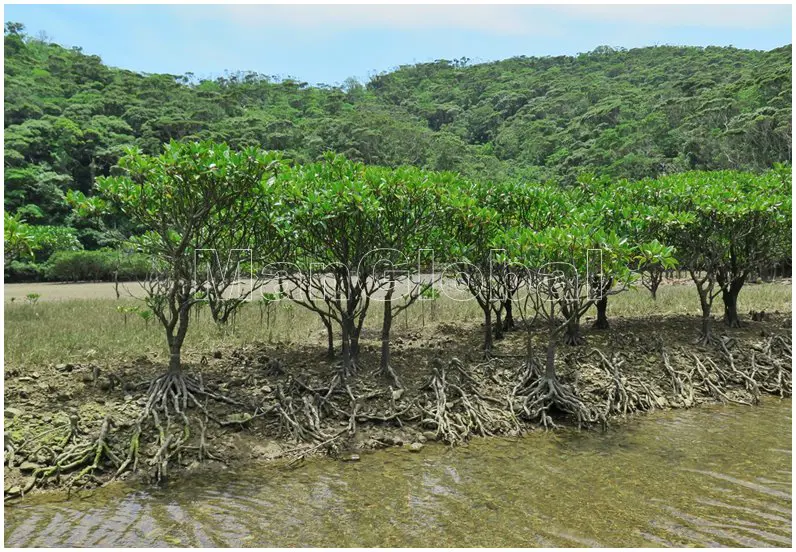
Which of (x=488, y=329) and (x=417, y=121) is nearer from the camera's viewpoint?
(x=488, y=329)

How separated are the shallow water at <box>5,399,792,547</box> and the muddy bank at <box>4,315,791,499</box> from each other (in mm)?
467

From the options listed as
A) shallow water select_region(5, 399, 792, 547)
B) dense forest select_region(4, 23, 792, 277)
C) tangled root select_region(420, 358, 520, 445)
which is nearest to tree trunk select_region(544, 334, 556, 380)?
tangled root select_region(420, 358, 520, 445)

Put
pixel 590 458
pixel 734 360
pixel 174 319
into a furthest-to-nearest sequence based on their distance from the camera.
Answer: pixel 734 360
pixel 174 319
pixel 590 458

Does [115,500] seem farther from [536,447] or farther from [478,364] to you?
[478,364]

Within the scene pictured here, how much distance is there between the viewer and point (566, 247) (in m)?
10.0

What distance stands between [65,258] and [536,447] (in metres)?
33.2

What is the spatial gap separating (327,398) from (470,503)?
3.36 meters

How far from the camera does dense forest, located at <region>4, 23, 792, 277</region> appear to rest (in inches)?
1679

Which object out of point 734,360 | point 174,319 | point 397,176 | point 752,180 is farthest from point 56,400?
point 752,180

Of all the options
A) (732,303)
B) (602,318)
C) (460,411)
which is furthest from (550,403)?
(732,303)

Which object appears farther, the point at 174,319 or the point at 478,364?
the point at 478,364

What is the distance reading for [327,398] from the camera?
10.1 meters

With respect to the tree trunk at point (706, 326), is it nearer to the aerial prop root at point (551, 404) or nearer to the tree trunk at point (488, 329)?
the aerial prop root at point (551, 404)

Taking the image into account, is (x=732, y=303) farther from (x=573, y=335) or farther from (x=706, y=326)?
(x=573, y=335)
